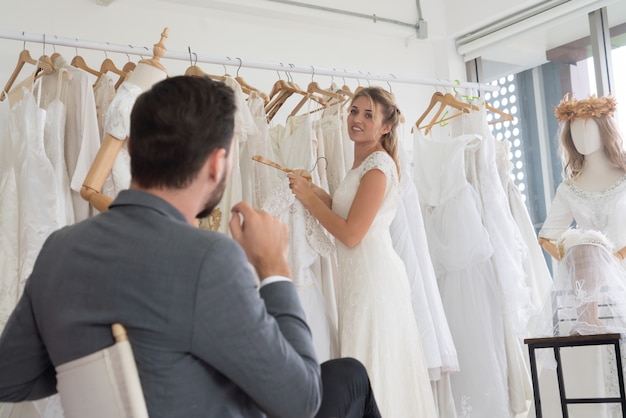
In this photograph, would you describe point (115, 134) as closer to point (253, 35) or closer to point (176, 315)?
point (176, 315)

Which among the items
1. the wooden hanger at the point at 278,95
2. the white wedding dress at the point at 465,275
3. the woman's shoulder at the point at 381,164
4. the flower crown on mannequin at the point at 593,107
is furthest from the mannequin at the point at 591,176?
the wooden hanger at the point at 278,95

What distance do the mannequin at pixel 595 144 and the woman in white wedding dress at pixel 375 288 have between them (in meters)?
1.07

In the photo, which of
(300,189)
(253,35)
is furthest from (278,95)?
(253,35)

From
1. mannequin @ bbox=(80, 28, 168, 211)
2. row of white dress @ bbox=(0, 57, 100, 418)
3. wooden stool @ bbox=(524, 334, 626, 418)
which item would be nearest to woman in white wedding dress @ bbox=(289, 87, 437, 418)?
wooden stool @ bbox=(524, 334, 626, 418)

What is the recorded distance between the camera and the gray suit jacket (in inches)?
44.2

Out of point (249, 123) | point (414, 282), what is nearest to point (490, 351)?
point (414, 282)

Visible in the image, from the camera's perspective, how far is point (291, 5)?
4.22m

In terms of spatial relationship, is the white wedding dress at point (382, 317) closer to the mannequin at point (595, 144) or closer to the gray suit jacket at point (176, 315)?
the mannequin at point (595, 144)

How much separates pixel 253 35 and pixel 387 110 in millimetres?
1380

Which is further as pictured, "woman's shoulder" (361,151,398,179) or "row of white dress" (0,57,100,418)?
"woman's shoulder" (361,151,398,179)

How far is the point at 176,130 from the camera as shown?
1.21 meters

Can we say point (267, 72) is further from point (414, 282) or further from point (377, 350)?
point (377, 350)

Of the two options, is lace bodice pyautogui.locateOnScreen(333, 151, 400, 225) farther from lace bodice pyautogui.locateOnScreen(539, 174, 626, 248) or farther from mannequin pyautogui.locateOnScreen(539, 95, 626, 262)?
lace bodice pyautogui.locateOnScreen(539, 174, 626, 248)

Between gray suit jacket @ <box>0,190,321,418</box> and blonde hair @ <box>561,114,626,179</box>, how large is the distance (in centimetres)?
276
